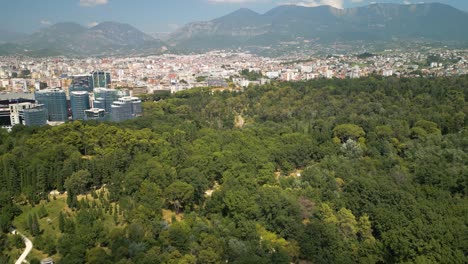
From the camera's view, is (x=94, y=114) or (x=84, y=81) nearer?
(x=94, y=114)

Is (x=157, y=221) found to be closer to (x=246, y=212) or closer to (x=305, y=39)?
(x=246, y=212)

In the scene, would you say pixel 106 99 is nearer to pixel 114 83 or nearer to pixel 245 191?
pixel 114 83

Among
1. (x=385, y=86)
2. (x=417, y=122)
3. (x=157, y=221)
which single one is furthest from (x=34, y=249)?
(x=385, y=86)

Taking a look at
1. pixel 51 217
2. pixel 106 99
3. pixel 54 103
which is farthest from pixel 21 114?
pixel 51 217

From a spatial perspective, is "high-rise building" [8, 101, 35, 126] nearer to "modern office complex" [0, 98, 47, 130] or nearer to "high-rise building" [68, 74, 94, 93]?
"modern office complex" [0, 98, 47, 130]

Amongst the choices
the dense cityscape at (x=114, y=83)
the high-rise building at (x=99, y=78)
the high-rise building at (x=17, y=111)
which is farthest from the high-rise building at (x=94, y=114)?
the high-rise building at (x=99, y=78)

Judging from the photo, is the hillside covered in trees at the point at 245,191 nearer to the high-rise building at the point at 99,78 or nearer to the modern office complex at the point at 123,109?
the modern office complex at the point at 123,109
